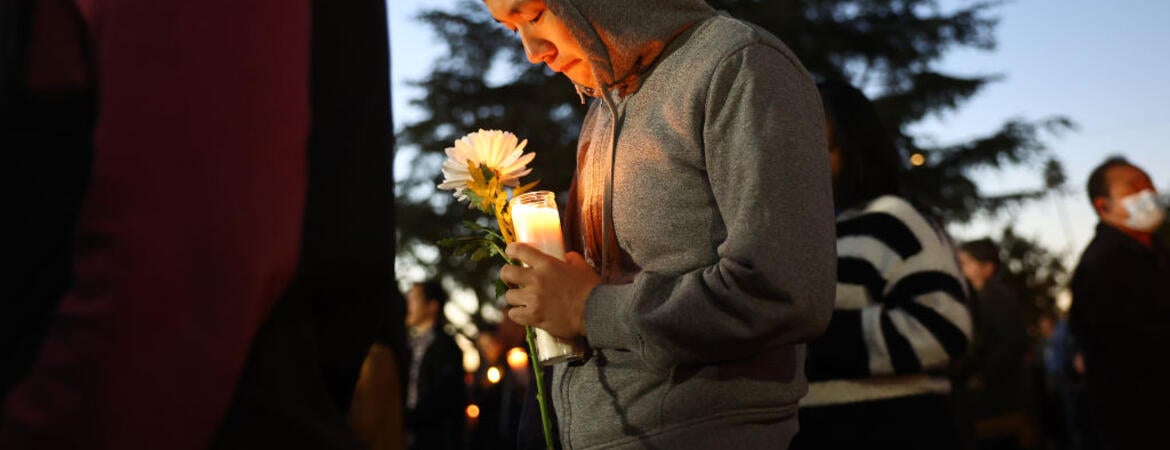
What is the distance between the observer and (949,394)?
324 centimetres

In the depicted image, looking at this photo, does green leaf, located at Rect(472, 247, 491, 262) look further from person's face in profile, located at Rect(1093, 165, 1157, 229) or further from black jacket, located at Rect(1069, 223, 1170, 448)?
person's face in profile, located at Rect(1093, 165, 1157, 229)

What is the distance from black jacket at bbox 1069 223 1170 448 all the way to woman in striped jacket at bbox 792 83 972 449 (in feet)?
6.38

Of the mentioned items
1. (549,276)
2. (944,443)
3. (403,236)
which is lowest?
(944,443)

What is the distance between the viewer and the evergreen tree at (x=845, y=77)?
18.7m

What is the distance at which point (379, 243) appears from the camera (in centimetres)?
114

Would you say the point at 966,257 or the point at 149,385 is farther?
the point at 966,257

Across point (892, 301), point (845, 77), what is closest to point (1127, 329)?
point (892, 301)

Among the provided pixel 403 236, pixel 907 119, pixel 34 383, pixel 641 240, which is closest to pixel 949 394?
pixel 641 240

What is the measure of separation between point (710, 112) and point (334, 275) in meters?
0.93

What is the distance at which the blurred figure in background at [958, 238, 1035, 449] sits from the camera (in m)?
7.89

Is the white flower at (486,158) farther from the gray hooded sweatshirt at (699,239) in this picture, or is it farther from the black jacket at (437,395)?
the black jacket at (437,395)

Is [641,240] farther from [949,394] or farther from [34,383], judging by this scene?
[949,394]

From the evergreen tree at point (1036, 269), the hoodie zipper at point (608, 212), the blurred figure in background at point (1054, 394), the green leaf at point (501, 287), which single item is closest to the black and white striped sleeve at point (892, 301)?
the hoodie zipper at point (608, 212)

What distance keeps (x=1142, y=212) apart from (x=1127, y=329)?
600 mm
